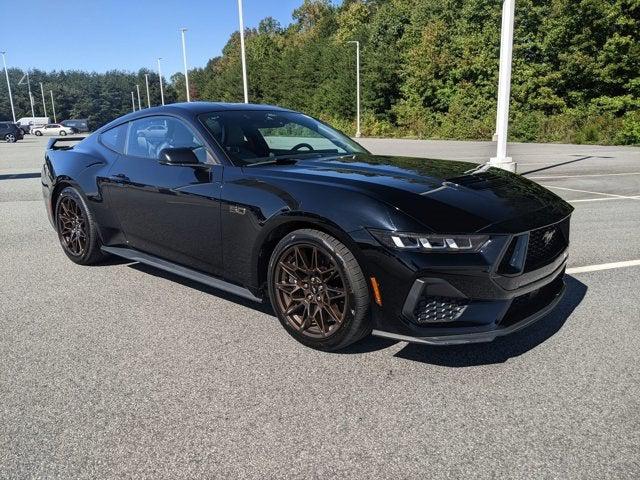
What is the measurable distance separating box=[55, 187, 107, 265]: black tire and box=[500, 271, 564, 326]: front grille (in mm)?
3561

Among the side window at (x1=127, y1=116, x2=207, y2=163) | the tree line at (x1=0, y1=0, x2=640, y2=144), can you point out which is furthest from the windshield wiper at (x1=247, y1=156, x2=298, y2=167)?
the tree line at (x1=0, y1=0, x2=640, y2=144)

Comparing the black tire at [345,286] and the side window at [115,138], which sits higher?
the side window at [115,138]

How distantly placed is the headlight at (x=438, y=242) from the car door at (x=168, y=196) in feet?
4.55

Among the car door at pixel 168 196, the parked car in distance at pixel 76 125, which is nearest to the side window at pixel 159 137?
the car door at pixel 168 196

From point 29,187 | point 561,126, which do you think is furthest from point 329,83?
point 29,187

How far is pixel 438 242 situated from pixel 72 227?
3812 mm

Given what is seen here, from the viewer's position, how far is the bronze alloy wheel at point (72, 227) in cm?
509

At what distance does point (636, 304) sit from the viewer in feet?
13.5

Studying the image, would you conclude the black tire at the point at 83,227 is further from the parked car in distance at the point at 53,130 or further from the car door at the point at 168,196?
the parked car in distance at the point at 53,130

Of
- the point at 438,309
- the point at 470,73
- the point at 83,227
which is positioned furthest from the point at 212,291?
the point at 470,73

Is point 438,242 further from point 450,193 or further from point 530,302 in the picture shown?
point 530,302

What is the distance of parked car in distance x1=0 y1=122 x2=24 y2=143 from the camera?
4325cm

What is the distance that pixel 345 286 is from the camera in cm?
303

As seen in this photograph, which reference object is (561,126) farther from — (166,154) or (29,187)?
(166,154)
